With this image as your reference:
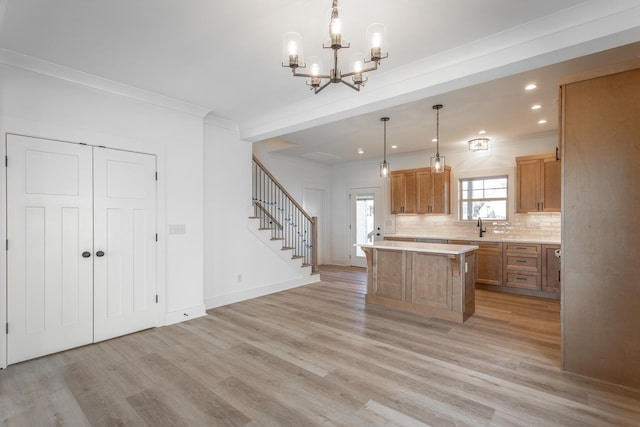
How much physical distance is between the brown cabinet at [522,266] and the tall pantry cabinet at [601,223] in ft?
10.1

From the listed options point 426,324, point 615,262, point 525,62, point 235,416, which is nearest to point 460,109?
point 525,62

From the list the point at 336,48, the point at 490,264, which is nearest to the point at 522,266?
the point at 490,264

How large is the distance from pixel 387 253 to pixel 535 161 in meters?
3.36

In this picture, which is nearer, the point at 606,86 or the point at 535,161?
the point at 606,86

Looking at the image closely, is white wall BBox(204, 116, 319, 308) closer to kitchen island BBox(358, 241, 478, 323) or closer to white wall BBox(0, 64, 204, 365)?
white wall BBox(0, 64, 204, 365)

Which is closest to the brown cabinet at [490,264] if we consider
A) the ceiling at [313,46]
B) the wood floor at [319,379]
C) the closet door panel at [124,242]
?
the wood floor at [319,379]

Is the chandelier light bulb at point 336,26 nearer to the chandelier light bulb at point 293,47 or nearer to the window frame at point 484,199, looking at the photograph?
the chandelier light bulb at point 293,47

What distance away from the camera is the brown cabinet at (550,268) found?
5.18 metres

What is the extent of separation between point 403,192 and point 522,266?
2.78 metres

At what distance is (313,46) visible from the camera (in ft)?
9.22

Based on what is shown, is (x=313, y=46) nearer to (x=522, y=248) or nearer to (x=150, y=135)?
(x=150, y=135)

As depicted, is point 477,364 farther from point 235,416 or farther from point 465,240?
point 465,240

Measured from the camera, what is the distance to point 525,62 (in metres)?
2.61

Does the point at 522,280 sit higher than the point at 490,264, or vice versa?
the point at 490,264
